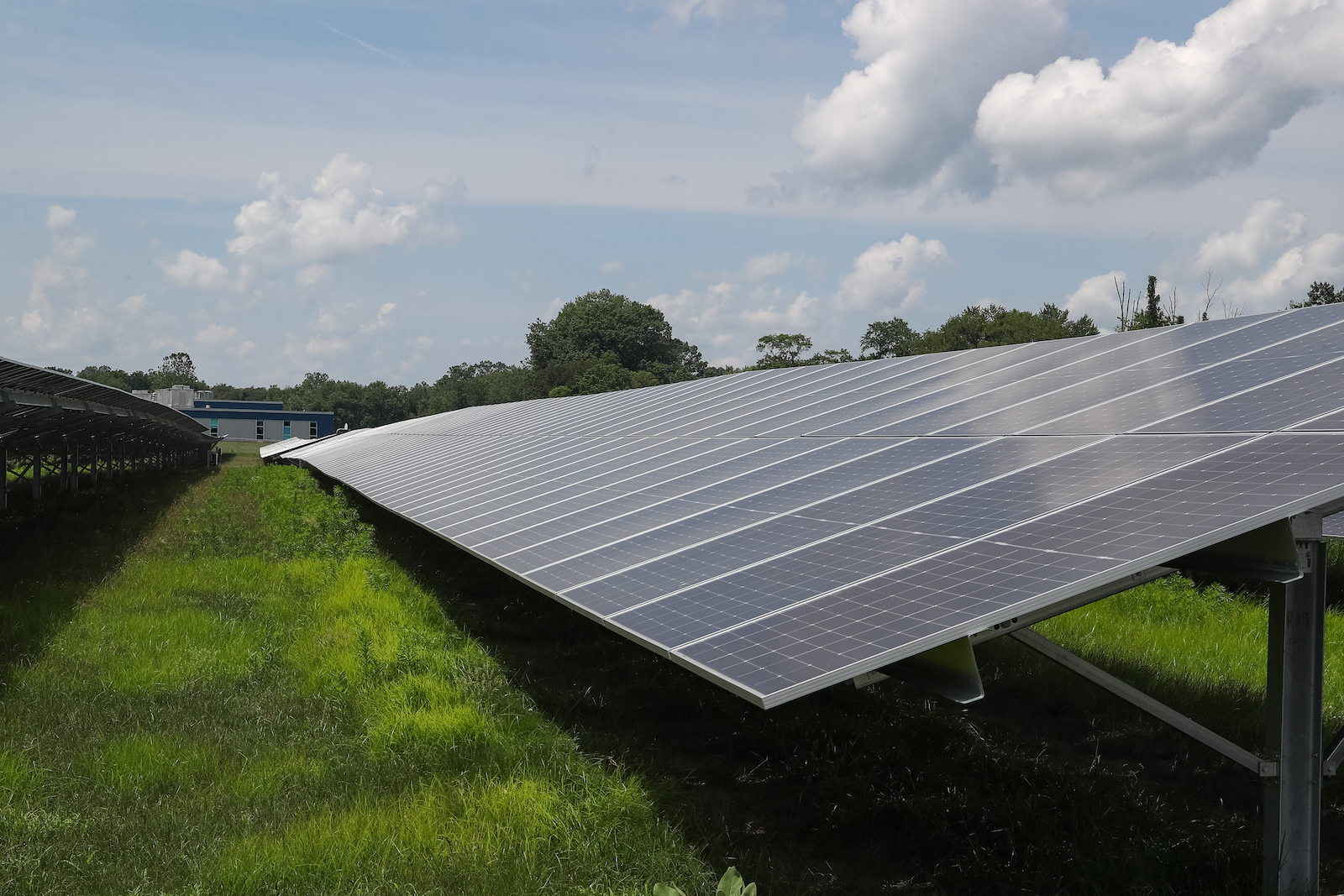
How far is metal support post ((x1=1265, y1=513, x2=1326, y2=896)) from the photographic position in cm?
512

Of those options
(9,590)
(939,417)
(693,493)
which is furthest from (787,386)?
(9,590)

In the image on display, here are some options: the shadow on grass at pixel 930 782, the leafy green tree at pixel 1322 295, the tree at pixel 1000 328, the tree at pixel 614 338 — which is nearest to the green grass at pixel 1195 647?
the shadow on grass at pixel 930 782

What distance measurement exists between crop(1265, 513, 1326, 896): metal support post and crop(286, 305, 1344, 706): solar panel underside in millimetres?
730

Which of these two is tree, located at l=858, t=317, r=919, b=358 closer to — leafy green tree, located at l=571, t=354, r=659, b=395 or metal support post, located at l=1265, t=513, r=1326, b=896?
leafy green tree, located at l=571, t=354, r=659, b=395

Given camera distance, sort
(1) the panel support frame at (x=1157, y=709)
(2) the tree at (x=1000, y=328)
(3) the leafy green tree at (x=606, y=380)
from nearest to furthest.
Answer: (1) the panel support frame at (x=1157, y=709) → (2) the tree at (x=1000, y=328) → (3) the leafy green tree at (x=606, y=380)

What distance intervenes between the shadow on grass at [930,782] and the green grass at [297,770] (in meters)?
0.68

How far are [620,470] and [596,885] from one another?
6827mm

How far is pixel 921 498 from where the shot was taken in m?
6.66

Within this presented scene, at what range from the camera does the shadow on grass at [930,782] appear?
6039 mm

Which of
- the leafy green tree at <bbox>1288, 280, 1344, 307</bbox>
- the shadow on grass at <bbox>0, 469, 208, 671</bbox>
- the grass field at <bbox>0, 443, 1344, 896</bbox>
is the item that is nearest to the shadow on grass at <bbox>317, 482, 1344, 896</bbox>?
the grass field at <bbox>0, 443, 1344, 896</bbox>

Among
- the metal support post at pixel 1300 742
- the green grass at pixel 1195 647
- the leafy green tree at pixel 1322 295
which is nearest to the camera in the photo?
the metal support post at pixel 1300 742

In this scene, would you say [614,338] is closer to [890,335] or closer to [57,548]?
[890,335]

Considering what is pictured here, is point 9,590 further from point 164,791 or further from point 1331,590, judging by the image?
point 1331,590

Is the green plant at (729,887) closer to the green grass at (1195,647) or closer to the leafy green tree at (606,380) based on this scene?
the green grass at (1195,647)
